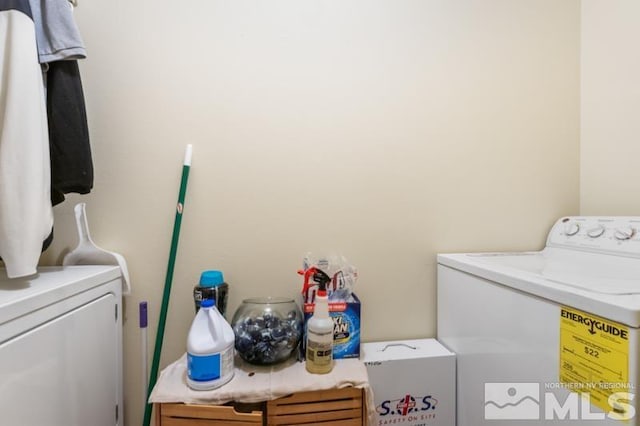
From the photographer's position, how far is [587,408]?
64 cm

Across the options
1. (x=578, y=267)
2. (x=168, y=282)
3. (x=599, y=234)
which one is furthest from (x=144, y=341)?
(x=599, y=234)

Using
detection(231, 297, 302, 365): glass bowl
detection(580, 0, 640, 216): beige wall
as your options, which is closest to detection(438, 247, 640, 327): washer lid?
detection(580, 0, 640, 216): beige wall

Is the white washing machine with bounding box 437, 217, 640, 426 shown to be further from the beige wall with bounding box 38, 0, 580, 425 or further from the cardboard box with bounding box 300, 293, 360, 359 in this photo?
the cardboard box with bounding box 300, 293, 360, 359

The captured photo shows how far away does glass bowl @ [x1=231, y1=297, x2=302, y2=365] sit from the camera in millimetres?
965

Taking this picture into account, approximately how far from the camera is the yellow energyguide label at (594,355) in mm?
578

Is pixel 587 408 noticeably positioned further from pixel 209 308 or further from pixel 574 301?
pixel 209 308

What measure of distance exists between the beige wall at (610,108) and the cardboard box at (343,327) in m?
1.21

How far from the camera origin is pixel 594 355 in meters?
0.63

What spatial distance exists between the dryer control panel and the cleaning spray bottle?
102 cm

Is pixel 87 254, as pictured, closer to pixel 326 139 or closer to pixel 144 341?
pixel 144 341

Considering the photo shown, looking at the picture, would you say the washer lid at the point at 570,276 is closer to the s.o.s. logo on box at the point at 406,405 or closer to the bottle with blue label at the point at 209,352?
the s.o.s. logo on box at the point at 406,405

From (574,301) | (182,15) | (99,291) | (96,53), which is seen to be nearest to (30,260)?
(99,291)

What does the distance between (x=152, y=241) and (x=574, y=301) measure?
1272 mm
